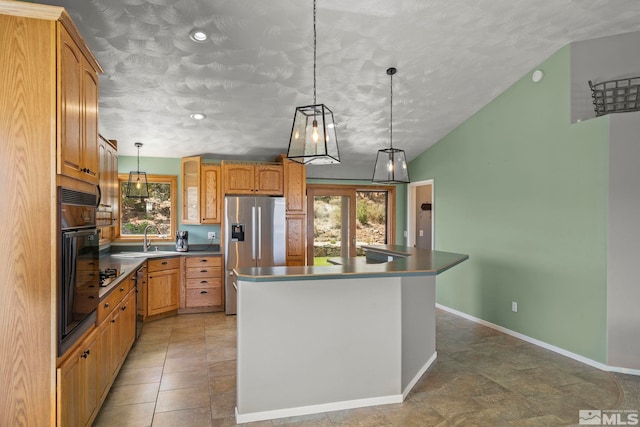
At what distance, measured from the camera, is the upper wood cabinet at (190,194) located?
568cm

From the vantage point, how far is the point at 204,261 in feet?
17.9

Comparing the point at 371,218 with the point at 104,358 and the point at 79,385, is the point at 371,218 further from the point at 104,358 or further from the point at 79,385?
the point at 79,385

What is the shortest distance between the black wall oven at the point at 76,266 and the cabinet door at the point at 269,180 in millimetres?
3351

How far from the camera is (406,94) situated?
4.44 m

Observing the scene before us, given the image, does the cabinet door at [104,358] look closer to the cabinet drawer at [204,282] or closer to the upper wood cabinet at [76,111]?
the upper wood cabinet at [76,111]

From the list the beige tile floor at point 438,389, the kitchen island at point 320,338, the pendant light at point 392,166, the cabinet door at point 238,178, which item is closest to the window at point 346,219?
Answer: the cabinet door at point 238,178

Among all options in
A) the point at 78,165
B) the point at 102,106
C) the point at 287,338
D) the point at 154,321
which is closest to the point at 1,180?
the point at 78,165

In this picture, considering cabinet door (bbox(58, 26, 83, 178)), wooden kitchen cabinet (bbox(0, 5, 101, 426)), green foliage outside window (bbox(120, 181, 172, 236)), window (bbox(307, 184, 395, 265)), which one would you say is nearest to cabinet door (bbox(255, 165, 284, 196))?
window (bbox(307, 184, 395, 265))

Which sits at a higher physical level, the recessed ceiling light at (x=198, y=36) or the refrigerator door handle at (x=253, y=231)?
the recessed ceiling light at (x=198, y=36)

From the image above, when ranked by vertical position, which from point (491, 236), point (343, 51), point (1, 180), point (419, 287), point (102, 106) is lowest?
point (419, 287)

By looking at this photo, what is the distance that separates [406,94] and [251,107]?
5.68 feet

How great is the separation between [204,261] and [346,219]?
96.2 inches

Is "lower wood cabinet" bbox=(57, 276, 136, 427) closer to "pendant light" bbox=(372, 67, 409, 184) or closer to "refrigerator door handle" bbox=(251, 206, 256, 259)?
"refrigerator door handle" bbox=(251, 206, 256, 259)

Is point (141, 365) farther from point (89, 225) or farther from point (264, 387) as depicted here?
point (89, 225)
